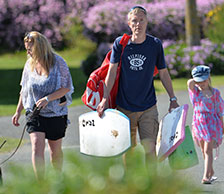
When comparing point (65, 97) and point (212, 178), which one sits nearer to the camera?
point (65, 97)

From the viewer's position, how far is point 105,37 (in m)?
22.0

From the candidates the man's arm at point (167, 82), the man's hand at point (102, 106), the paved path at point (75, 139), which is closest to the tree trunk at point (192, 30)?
the paved path at point (75, 139)

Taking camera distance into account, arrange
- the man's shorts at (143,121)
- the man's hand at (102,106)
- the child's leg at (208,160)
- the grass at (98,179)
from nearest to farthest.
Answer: the grass at (98,179) → the man's hand at (102,106) → the man's shorts at (143,121) → the child's leg at (208,160)

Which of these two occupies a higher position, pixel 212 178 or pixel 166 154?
pixel 166 154

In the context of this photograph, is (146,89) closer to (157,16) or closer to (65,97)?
(65,97)

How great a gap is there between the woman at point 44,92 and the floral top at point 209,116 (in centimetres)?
136

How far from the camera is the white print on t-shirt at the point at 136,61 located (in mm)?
5160

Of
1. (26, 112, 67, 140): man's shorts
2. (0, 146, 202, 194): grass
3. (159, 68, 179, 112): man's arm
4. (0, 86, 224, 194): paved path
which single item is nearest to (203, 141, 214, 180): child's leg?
(0, 86, 224, 194): paved path

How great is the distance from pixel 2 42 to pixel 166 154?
878 inches

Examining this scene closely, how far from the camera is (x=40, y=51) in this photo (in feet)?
17.3

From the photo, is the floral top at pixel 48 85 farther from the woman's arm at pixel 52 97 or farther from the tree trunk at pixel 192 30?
the tree trunk at pixel 192 30

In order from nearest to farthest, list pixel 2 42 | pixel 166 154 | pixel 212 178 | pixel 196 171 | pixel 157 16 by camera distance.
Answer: pixel 166 154 < pixel 212 178 < pixel 196 171 < pixel 157 16 < pixel 2 42

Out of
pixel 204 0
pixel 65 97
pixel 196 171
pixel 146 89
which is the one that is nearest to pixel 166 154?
pixel 146 89

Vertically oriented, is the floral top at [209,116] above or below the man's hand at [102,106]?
below
